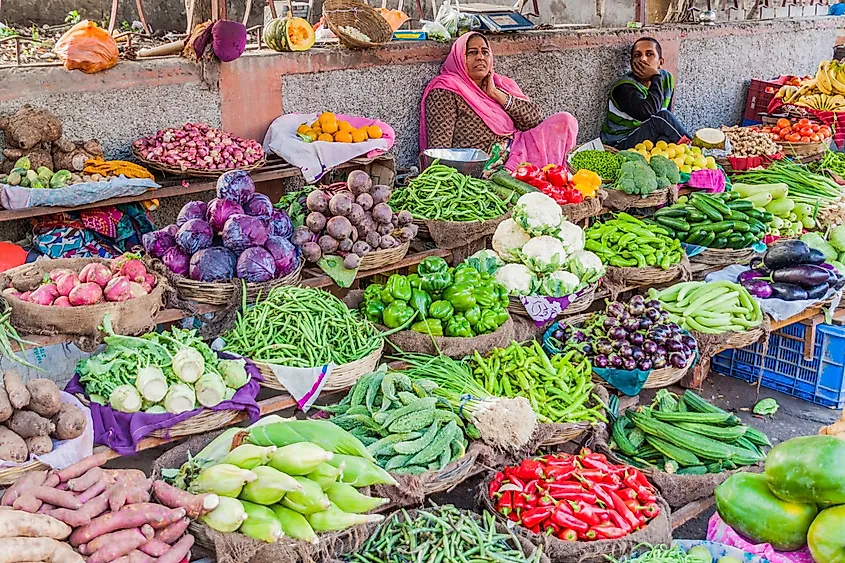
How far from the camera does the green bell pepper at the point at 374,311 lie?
4.20m

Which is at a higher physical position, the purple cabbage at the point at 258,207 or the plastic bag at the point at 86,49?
the plastic bag at the point at 86,49

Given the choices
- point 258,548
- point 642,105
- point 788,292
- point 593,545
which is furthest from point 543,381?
point 642,105

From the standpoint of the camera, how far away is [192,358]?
3.39 metres

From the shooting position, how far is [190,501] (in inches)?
100

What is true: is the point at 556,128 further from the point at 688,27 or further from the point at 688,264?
the point at 688,27

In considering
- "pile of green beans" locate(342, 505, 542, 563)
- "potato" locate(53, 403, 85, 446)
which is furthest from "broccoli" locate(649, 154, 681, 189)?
"potato" locate(53, 403, 85, 446)

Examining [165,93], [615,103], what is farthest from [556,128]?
[165,93]

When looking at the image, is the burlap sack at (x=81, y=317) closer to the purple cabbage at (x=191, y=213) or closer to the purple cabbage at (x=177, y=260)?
the purple cabbage at (x=177, y=260)

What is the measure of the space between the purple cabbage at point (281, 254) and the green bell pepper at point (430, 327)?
0.72m

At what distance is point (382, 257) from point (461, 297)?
1.89ft

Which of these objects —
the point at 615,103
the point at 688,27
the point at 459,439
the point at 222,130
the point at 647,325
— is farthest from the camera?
the point at 688,27

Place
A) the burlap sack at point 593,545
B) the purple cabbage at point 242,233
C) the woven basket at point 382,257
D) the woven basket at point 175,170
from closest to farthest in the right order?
the burlap sack at point 593,545, the purple cabbage at point 242,233, the woven basket at point 382,257, the woven basket at point 175,170

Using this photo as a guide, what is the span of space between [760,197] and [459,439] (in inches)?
154

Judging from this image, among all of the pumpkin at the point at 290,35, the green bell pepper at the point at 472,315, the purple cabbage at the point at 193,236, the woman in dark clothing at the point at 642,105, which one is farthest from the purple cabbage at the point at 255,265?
the woman in dark clothing at the point at 642,105
